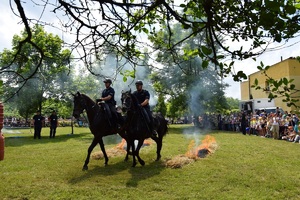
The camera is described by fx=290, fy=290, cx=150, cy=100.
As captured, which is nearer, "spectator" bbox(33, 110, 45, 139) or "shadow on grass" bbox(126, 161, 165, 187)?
"shadow on grass" bbox(126, 161, 165, 187)

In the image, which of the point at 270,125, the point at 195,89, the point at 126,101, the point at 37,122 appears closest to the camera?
the point at 126,101

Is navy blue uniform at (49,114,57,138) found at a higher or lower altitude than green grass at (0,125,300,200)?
higher

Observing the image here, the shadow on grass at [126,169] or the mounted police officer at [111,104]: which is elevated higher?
the mounted police officer at [111,104]

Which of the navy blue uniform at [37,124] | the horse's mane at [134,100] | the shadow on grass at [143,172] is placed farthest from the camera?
the navy blue uniform at [37,124]

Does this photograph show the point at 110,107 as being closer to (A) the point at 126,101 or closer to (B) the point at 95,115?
(B) the point at 95,115

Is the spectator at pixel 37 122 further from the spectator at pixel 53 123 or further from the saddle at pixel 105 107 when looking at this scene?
the saddle at pixel 105 107

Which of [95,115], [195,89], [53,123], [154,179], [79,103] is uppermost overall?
[195,89]

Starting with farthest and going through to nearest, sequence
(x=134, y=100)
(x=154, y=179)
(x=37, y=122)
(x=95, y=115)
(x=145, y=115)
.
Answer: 1. (x=37, y=122)
2. (x=95, y=115)
3. (x=145, y=115)
4. (x=134, y=100)
5. (x=154, y=179)

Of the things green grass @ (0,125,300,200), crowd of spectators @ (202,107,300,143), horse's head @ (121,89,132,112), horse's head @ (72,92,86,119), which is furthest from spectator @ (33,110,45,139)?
crowd of spectators @ (202,107,300,143)

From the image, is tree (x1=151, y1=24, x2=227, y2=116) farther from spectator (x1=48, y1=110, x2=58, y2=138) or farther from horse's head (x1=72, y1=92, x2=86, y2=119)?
horse's head (x1=72, y1=92, x2=86, y2=119)

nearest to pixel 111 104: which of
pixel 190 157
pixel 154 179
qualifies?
pixel 190 157

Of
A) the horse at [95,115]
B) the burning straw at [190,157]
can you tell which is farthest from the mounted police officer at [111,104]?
the burning straw at [190,157]

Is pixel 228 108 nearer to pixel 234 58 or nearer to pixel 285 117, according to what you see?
pixel 285 117

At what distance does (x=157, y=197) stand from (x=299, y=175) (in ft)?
14.6
